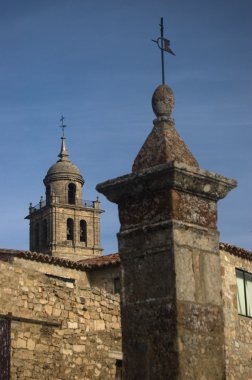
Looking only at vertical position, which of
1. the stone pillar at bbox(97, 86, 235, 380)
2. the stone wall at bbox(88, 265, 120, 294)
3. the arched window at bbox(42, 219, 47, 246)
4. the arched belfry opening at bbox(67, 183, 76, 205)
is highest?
the arched belfry opening at bbox(67, 183, 76, 205)

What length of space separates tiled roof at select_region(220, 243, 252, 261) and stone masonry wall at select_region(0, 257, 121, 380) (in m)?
5.65

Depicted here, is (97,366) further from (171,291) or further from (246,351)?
(171,291)

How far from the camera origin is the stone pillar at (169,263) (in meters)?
5.35

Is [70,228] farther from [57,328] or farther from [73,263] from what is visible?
[57,328]

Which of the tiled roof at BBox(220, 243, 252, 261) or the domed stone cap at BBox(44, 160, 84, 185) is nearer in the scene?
the tiled roof at BBox(220, 243, 252, 261)

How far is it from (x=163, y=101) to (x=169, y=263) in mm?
1391

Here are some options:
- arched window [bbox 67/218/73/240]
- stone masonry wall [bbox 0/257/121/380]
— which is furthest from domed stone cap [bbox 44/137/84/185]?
stone masonry wall [bbox 0/257/121/380]

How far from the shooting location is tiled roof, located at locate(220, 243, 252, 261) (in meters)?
19.9

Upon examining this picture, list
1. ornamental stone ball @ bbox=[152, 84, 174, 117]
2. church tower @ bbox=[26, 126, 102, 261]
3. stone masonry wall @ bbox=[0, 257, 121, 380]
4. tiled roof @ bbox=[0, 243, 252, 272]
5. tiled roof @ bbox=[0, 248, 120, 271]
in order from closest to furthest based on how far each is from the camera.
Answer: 1. ornamental stone ball @ bbox=[152, 84, 174, 117]
2. stone masonry wall @ bbox=[0, 257, 121, 380]
3. tiled roof @ bbox=[0, 243, 252, 272]
4. tiled roof @ bbox=[0, 248, 120, 271]
5. church tower @ bbox=[26, 126, 102, 261]

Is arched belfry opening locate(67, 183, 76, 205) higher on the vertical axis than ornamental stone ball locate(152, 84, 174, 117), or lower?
higher

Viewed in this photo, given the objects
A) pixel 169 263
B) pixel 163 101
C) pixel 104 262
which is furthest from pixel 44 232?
pixel 169 263

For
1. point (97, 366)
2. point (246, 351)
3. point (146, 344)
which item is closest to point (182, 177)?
point (146, 344)

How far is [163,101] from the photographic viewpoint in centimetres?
608

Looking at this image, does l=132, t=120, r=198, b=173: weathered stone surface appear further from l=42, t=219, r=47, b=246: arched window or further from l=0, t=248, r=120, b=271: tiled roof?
l=42, t=219, r=47, b=246: arched window
